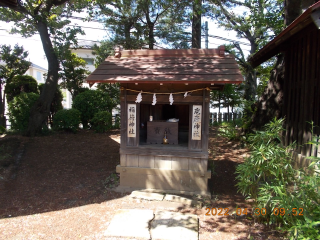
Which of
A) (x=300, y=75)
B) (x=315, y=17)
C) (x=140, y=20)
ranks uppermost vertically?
(x=140, y=20)

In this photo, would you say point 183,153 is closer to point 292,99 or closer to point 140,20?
point 292,99

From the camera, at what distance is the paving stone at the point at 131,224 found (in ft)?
13.5

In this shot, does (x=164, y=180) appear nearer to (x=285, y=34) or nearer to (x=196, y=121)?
(x=196, y=121)

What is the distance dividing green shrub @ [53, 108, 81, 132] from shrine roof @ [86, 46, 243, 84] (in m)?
5.73

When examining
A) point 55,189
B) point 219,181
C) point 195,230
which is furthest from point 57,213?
point 219,181

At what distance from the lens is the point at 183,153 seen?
5590mm

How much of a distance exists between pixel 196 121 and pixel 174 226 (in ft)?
7.51

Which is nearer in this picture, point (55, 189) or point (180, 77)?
point (180, 77)

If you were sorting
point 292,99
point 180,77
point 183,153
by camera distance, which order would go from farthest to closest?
point 292,99
point 183,153
point 180,77

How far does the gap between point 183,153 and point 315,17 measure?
3.60 metres

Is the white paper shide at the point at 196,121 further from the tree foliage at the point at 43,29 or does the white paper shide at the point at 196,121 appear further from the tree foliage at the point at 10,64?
the tree foliage at the point at 10,64

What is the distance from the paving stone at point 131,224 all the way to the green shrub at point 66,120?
7380 mm

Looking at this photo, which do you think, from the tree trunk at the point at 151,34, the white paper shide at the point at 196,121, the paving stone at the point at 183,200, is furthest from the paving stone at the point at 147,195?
the tree trunk at the point at 151,34
